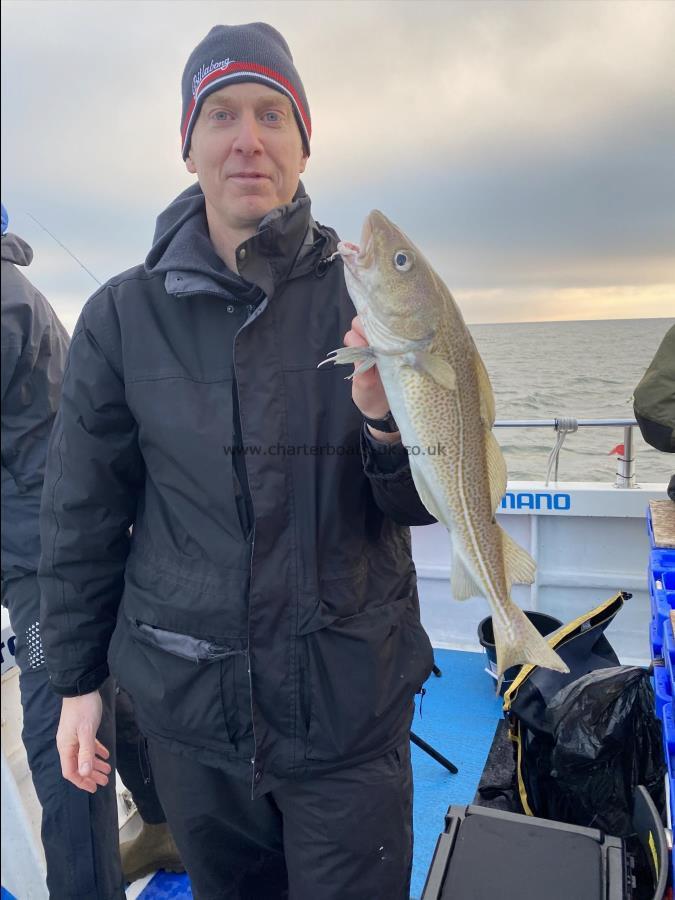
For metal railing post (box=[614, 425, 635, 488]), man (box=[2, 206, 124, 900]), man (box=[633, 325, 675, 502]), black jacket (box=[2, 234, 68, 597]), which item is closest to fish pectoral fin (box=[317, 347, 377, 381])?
man (box=[2, 206, 124, 900])

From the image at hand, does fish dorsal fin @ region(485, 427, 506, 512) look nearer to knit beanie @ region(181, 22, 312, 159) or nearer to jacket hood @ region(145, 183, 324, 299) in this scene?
jacket hood @ region(145, 183, 324, 299)

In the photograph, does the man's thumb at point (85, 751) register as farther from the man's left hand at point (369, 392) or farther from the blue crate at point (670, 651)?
the blue crate at point (670, 651)

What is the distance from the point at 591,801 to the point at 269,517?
2.08 metres

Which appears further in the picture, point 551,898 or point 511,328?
point 511,328

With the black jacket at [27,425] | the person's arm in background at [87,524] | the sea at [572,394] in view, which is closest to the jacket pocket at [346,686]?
the person's arm in background at [87,524]

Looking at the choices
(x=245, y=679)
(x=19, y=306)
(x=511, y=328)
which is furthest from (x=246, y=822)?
(x=511, y=328)

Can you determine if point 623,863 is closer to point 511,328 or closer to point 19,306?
point 19,306

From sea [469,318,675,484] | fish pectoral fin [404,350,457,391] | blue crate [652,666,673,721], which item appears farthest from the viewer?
sea [469,318,675,484]

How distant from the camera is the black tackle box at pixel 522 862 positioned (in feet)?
5.94

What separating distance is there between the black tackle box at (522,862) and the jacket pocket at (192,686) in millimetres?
878

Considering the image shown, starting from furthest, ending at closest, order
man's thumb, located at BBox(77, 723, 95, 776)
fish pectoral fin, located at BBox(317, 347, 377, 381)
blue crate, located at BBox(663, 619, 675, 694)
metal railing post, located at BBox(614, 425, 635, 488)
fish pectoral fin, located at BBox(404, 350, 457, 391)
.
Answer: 1. metal railing post, located at BBox(614, 425, 635, 488)
2. blue crate, located at BBox(663, 619, 675, 694)
3. man's thumb, located at BBox(77, 723, 95, 776)
4. fish pectoral fin, located at BBox(404, 350, 457, 391)
5. fish pectoral fin, located at BBox(317, 347, 377, 381)

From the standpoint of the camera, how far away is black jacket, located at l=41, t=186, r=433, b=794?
1486 mm

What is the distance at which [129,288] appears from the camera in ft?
5.32

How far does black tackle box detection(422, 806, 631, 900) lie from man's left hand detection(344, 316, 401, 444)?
55.7 inches
